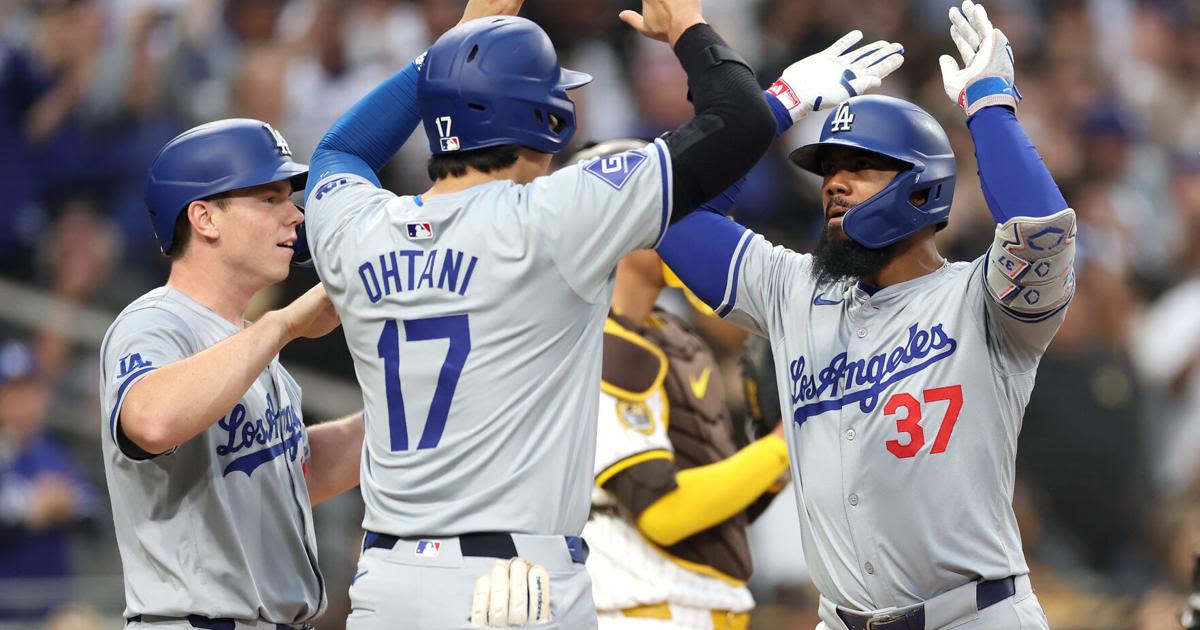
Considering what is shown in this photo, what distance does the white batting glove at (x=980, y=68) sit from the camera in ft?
11.4

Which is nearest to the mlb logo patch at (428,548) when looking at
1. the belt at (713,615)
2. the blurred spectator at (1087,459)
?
the belt at (713,615)

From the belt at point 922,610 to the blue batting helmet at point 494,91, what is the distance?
4.70ft

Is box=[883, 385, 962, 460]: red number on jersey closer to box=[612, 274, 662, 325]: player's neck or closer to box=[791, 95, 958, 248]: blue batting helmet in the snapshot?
box=[791, 95, 958, 248]: blue batting helmet

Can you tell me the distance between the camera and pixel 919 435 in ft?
11.4

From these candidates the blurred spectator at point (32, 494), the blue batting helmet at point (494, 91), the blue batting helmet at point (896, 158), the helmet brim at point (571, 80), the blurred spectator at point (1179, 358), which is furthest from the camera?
the blurred spectator at point (1179, 358)

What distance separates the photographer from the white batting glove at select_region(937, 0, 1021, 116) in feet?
11.4

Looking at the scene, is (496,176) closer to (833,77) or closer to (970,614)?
(833,77)

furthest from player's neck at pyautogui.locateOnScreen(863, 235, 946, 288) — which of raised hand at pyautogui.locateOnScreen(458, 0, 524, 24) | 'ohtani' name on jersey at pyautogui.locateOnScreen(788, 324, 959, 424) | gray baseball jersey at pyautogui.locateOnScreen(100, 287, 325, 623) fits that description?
gray baseball jersey at pyautogui.locateOnScreen(100, 287, 325, 623)

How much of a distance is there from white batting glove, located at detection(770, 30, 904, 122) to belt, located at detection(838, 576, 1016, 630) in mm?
1309

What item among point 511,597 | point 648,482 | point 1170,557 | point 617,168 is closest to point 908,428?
point 617,168

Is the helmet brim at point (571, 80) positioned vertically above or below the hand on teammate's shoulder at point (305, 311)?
above

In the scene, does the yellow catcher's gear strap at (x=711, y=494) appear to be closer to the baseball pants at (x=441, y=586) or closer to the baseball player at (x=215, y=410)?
the baseball player at (x=215, y=410)

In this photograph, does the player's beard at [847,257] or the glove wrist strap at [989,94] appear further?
the player's beard at [847,257]

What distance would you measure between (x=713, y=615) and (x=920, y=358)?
5.35ft
